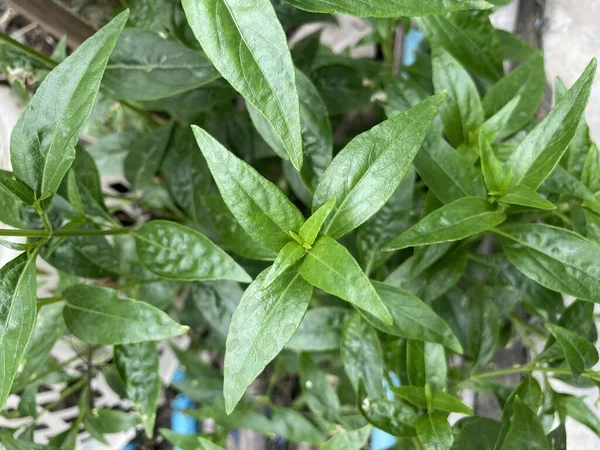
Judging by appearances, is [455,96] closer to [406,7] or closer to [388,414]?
[406,7]

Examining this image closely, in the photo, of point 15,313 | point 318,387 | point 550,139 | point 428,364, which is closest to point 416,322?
point 428,364

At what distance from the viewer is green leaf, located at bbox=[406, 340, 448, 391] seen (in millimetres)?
874

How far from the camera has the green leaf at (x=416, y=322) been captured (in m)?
0.81

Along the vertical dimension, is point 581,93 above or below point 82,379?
above

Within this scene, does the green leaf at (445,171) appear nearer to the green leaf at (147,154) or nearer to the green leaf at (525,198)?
the green leaf at (525,198)

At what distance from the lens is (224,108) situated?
1183 millimetres

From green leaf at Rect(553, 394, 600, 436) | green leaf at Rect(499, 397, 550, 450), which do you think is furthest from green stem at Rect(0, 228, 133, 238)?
green leaf at Rect(553, 394, 600, 436)

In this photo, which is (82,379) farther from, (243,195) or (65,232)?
(243,195)

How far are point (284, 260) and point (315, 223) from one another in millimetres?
60

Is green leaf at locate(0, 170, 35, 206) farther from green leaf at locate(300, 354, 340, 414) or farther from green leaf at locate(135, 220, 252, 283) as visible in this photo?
green leaf at locate(300, 354, 340, 414)

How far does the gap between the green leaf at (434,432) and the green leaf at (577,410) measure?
0.23 metres

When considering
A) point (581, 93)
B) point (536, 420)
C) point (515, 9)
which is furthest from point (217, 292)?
point (515, 9)

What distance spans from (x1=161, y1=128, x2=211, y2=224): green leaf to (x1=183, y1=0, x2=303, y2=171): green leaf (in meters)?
0.55

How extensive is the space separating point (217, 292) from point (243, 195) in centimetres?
52
